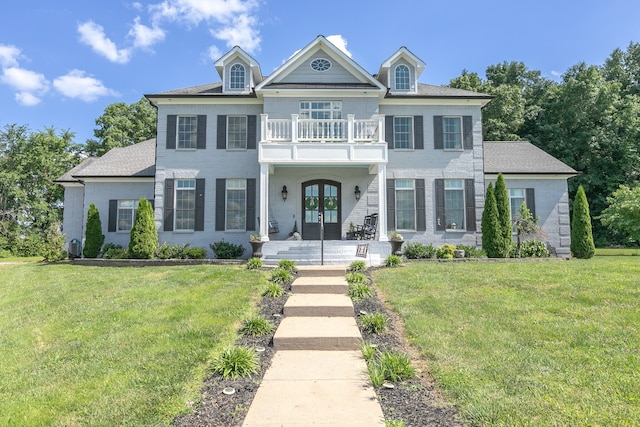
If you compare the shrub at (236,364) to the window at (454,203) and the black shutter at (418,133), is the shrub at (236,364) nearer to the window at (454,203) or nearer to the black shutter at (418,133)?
the window at (454,203)

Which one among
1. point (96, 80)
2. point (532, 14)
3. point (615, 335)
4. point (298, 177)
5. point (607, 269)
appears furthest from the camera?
point (96, 80)

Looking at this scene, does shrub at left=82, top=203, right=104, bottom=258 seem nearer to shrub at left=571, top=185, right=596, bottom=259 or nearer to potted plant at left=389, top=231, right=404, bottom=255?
potted plant at left=389, top=231, right=404, bottom=255

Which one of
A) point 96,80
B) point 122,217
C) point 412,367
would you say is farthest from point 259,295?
point 96,80

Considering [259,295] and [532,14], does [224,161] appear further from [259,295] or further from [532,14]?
[532,14]

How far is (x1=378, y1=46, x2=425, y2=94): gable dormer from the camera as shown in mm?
15297

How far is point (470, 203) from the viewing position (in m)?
14.8

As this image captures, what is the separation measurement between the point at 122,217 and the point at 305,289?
1185 cm

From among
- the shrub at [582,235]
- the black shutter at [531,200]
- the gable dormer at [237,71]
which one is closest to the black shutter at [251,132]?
the gable dormer at [237,71]

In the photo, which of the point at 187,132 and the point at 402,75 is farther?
the point at 402,75

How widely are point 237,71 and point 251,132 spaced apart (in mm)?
2638

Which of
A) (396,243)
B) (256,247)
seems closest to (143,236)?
(256,247)

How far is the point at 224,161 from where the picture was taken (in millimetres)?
14812

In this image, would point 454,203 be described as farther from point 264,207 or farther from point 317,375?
point 317,375

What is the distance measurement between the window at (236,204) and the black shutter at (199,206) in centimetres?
94
